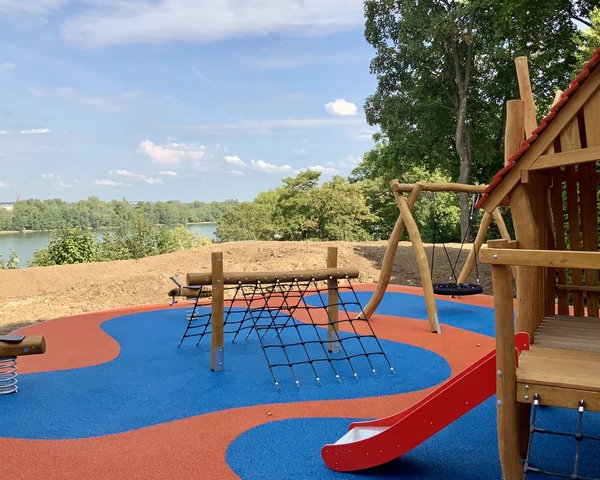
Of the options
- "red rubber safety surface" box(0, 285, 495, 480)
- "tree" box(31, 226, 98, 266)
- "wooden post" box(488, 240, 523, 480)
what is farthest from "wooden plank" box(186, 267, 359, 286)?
"tree" box(31, 226, 98, 266)

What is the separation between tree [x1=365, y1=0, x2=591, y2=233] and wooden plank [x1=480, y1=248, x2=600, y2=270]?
64.1ft

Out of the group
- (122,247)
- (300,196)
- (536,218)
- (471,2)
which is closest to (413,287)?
(536,218)

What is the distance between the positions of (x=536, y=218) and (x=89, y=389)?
15.0ft

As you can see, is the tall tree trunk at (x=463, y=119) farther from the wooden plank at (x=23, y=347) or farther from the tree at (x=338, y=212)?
the wooden plank at (x=23, y=347)

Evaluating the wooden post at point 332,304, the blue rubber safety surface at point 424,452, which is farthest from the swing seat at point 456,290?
the blue rubber safety surface at point 424,452

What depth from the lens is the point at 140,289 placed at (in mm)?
12648

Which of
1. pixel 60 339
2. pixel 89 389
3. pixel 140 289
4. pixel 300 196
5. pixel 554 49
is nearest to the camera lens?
pixel 89 389

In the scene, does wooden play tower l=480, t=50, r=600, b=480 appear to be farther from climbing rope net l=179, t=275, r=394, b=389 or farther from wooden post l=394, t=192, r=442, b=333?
wooden post l=394, t=192, r=442, b=333

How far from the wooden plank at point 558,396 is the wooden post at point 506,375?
0.18 feet

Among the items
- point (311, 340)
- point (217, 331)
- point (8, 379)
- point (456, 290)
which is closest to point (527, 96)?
point (217, 331)

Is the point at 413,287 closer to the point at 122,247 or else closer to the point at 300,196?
the point at 122,247

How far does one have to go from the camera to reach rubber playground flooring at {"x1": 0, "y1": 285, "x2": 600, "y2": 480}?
159 inches

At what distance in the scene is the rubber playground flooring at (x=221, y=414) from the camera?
13.3ft

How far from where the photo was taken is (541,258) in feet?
9.98
